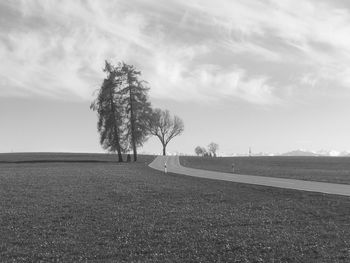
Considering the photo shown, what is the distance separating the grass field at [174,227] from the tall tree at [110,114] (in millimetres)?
49288

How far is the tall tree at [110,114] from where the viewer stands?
7388cm

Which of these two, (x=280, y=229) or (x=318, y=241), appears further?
(x=280, y=229)

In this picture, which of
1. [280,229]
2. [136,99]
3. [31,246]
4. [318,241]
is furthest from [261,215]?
[136,99]

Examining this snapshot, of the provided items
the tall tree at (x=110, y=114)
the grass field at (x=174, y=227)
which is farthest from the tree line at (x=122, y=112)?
the grass field at (x=174, y=227)

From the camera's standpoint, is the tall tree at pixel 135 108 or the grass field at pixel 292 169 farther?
the tall tree at pixel 135 108

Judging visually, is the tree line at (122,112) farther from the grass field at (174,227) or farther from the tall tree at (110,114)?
the grass field at (174,227)

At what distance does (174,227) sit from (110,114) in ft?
199

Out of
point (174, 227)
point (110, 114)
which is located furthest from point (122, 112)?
point (174, 227)

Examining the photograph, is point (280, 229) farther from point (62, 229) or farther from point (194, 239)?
point (62, 229)

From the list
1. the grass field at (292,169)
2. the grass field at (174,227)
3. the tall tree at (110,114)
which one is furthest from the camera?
the tall tree at (110,114)

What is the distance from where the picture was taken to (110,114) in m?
74.1

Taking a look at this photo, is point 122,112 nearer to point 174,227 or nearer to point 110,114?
point 110,114

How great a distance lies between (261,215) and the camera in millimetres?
17156

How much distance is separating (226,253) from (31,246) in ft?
17.3
